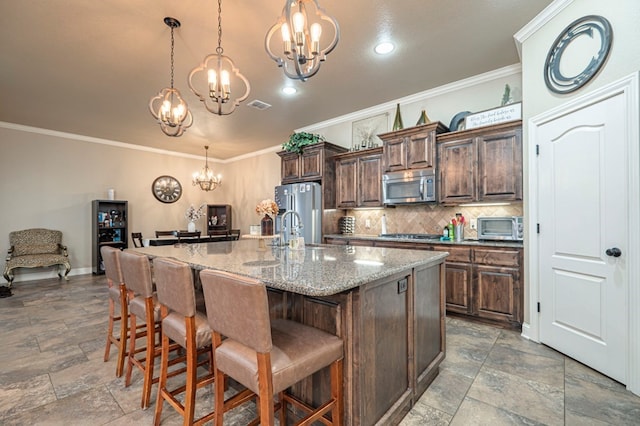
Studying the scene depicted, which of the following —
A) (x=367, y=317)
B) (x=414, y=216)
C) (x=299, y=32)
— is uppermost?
A: (x=299, y=32)

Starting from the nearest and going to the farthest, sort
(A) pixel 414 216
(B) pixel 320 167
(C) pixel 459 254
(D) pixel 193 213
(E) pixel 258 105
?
(C) pixel 459 254
(A) pixel 414 216
(E) pixel 258 105
(B) pixel 320 167
(D) pixel 193 213

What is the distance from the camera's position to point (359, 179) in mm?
4668

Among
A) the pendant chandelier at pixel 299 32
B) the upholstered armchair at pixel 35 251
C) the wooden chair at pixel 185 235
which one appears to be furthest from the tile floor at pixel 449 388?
the wooden chair at pixel 185 235

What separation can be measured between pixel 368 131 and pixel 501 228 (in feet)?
8.44

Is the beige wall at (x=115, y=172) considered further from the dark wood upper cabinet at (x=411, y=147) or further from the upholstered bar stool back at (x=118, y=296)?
the upholstered bar stool back at (x=118, y=296)

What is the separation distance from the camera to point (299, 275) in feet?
4.71

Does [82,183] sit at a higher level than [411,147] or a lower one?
lower

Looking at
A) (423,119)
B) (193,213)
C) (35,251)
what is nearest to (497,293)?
(423,119)

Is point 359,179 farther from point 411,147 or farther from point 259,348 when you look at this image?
point 259,348

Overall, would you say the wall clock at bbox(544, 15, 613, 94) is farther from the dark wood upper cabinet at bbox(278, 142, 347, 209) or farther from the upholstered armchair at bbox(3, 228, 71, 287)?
the upholstered armchair at bbox(3, 228, 71, 287)

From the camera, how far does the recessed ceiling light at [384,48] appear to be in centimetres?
305

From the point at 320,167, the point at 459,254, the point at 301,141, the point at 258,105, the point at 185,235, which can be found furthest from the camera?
the point at 185,235

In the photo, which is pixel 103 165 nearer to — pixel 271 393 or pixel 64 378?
pixel 64 378

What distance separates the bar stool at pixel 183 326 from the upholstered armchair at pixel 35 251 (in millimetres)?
5434
